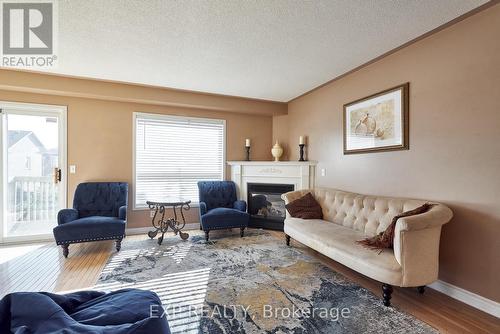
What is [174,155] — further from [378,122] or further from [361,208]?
[378,122]

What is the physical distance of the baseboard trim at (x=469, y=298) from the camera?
197 cm

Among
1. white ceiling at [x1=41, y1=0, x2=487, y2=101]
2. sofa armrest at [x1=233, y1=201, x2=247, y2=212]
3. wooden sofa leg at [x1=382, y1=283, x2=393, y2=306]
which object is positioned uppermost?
white ceiling at [x1=41, y1=0, x2=487, y2=101]

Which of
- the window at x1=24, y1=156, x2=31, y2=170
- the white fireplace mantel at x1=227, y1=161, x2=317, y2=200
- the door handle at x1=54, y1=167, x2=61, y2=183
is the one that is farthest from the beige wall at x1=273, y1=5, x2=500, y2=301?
the window at x1=24, y1=156, x2=31, y2=170

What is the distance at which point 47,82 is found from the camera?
3469 millimetres

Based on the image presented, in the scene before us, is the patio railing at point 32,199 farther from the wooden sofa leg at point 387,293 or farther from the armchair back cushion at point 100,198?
the wooden sofa leg at point 387,293

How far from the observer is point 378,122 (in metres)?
3.03

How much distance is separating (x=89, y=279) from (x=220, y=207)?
2.24m

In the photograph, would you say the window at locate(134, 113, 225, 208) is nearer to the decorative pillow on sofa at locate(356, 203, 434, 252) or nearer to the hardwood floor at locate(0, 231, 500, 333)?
the hardwood floor at locate(0, 231, 500, 333)

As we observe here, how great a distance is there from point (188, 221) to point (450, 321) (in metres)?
3.95

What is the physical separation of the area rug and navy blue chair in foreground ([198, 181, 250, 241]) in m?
0.40

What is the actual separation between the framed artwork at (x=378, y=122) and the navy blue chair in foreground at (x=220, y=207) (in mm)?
2028

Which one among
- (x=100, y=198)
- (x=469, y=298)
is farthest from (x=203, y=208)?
(x=469, y=298)

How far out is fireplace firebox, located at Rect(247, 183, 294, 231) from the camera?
4512mm

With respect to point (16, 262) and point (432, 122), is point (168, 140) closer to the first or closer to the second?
point (16, 262)
